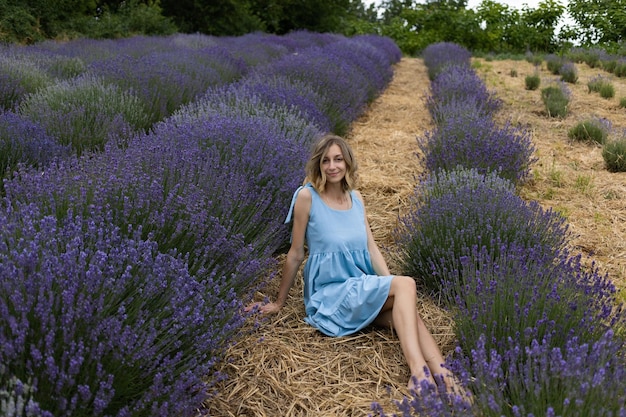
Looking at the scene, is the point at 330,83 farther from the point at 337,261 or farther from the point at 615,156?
the point at 337,261

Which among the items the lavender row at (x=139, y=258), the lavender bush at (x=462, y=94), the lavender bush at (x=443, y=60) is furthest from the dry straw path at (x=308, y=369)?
the lavender bush at (x=443, y=60)

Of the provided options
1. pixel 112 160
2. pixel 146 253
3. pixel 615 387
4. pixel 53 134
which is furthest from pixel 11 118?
pixel 615 387

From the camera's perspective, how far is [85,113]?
456cm

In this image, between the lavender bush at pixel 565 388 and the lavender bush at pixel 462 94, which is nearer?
the lavender bush at pixel 565 388

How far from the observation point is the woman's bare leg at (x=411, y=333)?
2.25 metres

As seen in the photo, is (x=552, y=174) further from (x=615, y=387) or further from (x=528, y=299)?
(x=615, y=387)

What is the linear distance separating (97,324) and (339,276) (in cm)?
127

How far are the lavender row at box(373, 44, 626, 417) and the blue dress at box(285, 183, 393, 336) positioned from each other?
0.31m

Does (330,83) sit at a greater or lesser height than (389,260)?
greater

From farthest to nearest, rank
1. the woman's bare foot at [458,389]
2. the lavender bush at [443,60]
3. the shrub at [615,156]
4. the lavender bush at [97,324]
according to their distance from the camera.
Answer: the lavender bush at [443,60] → the shrub at [615,156] → the woman's bare foot at [458,389] → the lavender bush at [97,324]

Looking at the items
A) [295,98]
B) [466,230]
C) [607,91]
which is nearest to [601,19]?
[607,91]

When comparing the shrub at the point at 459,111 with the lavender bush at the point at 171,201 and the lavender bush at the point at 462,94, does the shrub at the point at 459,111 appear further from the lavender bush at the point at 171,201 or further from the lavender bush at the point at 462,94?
the lavender bush at the point at 171,201

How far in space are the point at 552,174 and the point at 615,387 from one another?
3.53 meters

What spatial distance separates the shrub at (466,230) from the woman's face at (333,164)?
501mm
